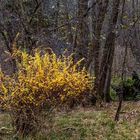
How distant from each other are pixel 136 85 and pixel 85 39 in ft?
14.3

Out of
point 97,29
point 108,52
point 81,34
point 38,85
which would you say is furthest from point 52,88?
point 108,52

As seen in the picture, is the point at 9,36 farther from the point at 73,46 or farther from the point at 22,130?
the point at 22,130

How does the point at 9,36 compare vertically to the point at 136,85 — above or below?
above

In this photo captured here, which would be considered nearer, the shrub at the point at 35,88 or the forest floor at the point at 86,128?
the shrub at the point at 35,88

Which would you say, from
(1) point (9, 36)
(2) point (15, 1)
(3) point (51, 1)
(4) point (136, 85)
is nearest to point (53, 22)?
(3) point (51, 1)

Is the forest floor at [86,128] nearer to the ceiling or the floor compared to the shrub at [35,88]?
nearer to the floor

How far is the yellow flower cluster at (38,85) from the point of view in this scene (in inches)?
318

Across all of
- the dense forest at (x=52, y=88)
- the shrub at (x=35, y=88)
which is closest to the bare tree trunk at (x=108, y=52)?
the dense forest at (x=52, y=88)

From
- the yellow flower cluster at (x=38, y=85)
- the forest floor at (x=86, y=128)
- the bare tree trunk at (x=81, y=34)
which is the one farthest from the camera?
the bare tree trunk at (x=81, y=34)

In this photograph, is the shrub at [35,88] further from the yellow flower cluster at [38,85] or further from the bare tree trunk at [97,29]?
the bare tree trunk at [97,29]

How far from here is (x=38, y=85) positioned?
8078mm

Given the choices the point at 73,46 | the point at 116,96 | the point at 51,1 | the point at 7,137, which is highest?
the point at 51,1

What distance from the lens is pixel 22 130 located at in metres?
8.60

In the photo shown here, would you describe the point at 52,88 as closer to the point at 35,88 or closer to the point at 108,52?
the point at 35,88
